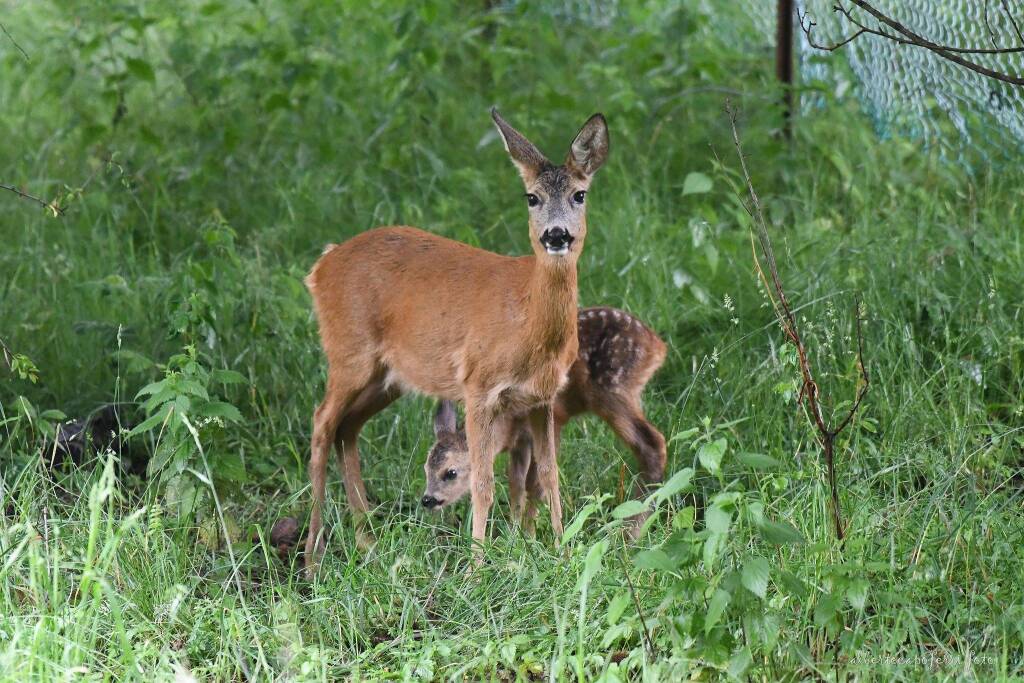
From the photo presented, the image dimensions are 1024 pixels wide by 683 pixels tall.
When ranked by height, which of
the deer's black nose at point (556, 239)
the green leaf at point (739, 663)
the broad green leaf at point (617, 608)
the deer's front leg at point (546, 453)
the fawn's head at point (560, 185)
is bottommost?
the deer's front leg at point (546, 453)

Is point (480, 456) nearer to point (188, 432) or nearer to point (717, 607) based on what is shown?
point (188, 432)

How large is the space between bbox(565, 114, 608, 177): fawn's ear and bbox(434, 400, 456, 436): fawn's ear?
106 cm

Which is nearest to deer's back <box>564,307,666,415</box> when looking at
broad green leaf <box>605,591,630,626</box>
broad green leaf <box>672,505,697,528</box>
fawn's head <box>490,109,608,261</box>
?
fawn's head <box>490,109,608,261</box>

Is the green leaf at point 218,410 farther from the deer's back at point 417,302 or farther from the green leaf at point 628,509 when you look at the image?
A: the green leaf at point 628,509

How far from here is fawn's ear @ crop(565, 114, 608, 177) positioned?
180 inches

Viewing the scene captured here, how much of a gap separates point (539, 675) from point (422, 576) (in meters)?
0.65

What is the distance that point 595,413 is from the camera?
17.1 ft

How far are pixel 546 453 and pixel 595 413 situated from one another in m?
0.42

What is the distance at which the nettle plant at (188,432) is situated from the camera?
14.2ft

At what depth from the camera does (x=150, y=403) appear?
444 cm

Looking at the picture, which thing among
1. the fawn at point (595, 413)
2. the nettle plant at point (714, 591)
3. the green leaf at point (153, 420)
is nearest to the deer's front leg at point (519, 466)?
the fawn at point (595, 413)

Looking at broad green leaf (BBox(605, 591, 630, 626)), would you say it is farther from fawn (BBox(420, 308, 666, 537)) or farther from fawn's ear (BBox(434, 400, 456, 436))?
fawn's ear (BBox(434, 400, 456, 436))

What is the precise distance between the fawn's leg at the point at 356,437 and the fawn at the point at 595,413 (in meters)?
0.23

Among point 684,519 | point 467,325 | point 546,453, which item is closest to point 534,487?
point 546,453
